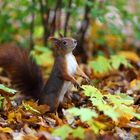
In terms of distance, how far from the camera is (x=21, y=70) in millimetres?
4863

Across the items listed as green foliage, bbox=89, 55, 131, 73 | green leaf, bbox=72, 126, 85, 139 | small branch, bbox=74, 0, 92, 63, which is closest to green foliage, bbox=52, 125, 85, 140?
green leaf, bbox=72, 126, 85, 139

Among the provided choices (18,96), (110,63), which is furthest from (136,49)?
(18,96)

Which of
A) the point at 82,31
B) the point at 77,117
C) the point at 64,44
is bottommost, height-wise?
the point at 77,117

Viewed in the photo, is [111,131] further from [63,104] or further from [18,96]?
[18,96]

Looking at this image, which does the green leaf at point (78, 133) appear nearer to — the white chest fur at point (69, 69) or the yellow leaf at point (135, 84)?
the white chest fur at point (69, 69)

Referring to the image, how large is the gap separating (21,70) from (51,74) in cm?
35

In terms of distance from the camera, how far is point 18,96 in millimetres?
4965

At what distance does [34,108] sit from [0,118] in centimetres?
37

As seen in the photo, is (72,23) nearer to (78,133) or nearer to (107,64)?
(107,64)

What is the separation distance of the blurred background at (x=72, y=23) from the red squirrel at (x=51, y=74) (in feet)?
3.21

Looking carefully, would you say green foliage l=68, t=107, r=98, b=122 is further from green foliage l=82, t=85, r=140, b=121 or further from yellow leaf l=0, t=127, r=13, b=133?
yellow leaf l=0, t=127, r=13, b=133

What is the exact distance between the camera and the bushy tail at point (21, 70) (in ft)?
15.8

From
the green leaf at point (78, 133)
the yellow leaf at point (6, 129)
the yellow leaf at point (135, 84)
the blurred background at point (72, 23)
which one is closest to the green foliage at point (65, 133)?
the green leaf at point (78, 133)

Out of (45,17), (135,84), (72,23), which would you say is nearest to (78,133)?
(135,84)
